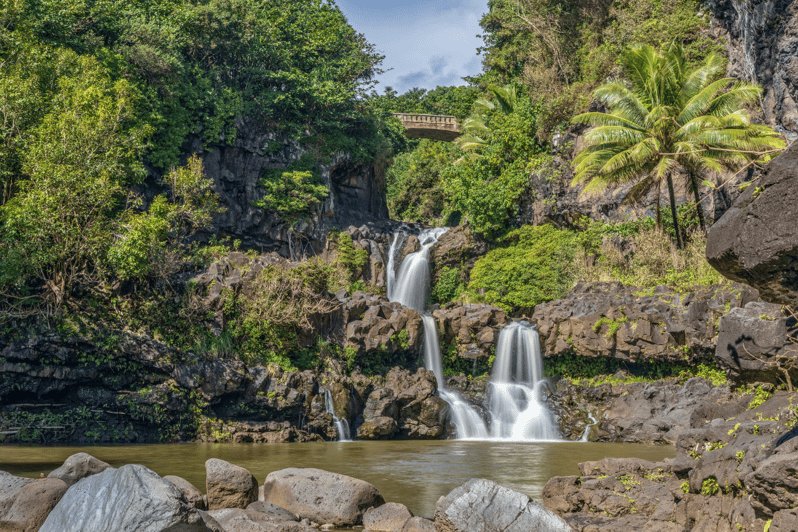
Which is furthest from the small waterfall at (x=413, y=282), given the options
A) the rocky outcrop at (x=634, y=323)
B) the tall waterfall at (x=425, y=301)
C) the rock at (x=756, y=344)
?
the rock at (x=756, y=344)

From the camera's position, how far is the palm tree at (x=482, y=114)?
3481 cm

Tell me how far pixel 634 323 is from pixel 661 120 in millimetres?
7308

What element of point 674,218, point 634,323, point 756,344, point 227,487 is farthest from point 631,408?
point 227,487

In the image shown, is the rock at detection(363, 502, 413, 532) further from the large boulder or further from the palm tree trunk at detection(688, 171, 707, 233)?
the palm tree trunk at detection(688, 171, 707, 233)

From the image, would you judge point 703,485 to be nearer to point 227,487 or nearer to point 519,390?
point 227,487

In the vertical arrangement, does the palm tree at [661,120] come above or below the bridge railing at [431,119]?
below

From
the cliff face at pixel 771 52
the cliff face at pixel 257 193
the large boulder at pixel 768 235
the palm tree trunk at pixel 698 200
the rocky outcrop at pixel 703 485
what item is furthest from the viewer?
the cliff face at pixel 257 193

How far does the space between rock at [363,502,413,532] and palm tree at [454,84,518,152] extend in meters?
29.1

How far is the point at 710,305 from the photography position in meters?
19.7

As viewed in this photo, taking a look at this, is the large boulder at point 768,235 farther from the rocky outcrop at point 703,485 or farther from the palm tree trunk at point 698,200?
the palm tree trunk at point 698,200

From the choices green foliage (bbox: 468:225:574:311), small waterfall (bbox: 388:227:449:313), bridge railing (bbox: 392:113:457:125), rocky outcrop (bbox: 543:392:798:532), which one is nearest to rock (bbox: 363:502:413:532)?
rocky outcrop (bbox: 543:392:798:532)

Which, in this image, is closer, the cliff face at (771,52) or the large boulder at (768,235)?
the large boulder at (768,235)

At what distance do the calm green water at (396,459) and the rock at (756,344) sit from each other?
3935 millimetres

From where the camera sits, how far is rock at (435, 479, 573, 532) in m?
7.64
